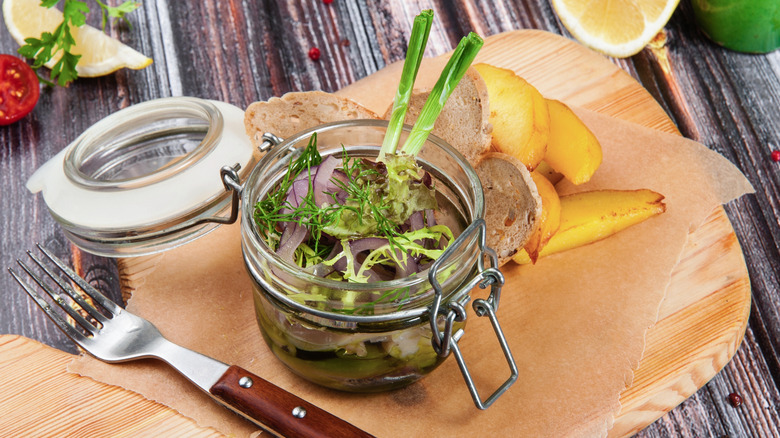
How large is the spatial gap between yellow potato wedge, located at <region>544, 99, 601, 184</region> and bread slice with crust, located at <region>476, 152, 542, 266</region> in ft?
0.81

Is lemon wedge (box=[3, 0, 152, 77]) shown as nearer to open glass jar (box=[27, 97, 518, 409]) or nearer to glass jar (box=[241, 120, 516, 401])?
open glass jar (box=[27, 97, 518, 409])

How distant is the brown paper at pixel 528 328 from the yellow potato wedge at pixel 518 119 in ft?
1.06

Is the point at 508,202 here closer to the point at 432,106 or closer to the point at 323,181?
the point at 432,106

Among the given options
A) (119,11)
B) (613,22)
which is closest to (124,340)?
(119,11)

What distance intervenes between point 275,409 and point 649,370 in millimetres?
902

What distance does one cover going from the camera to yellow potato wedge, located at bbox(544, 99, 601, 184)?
183 centimetres

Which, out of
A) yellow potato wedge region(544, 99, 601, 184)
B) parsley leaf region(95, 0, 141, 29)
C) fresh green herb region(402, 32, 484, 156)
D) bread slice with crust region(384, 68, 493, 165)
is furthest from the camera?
parsley leaf region(95, 0, 141, 29)

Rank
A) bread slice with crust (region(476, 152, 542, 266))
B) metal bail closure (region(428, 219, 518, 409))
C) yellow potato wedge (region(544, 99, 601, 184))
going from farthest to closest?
yellow potato wedge (region(544, 99, 601, 184)) < bread slice with crust (region(476, 152, 542, 266)) < metal bail closure (region(428, 219, 518, 409))

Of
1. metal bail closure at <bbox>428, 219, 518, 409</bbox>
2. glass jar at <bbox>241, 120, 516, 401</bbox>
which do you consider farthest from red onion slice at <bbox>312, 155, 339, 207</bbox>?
metal bail closure at <bbox>428, 219, 518, 409</bbox>

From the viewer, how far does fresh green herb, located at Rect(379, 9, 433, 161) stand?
1427 mm

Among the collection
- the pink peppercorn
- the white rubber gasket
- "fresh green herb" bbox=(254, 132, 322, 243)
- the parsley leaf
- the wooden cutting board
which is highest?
the parsley leaf

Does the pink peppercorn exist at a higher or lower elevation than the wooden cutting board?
lower

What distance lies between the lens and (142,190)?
187cm

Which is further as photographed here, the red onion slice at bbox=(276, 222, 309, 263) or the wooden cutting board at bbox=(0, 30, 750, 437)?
the wooden cutting board at bbox=(0, 30, 750, 437)
